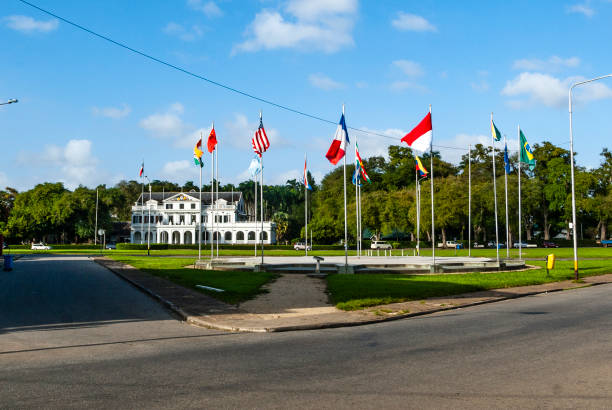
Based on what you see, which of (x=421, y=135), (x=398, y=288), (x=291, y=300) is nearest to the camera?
(x=291, y=300)

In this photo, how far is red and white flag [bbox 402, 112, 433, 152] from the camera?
996 inches

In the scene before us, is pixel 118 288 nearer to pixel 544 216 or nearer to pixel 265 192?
pixel 544 216

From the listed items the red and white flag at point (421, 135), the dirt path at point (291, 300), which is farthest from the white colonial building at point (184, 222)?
the dirt path at point (291, 300)

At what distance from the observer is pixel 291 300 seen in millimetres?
17016

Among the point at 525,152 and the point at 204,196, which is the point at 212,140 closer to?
the point at 525,152

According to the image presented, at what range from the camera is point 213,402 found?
6.28 meters

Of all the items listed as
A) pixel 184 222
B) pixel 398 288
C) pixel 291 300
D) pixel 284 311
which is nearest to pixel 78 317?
pixel 284 311

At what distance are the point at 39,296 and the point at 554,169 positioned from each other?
95066mm

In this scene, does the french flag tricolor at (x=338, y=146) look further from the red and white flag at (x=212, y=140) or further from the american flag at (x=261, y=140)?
the red and white flag at (x=212, y=140)

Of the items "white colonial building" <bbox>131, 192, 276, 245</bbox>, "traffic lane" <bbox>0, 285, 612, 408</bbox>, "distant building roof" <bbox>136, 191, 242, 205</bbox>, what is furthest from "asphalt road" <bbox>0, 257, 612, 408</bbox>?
"distant building roof" <bbox>136, 191, 242, 205</bbox>

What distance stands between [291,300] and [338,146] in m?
12.1

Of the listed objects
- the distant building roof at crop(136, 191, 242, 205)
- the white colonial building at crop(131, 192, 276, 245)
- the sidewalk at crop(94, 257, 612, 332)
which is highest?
the distant building roof at crop(136, 191, 242, 205)

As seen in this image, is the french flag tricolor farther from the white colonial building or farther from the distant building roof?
the distant building roof

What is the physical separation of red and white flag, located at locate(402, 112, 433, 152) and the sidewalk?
26.8 feet
